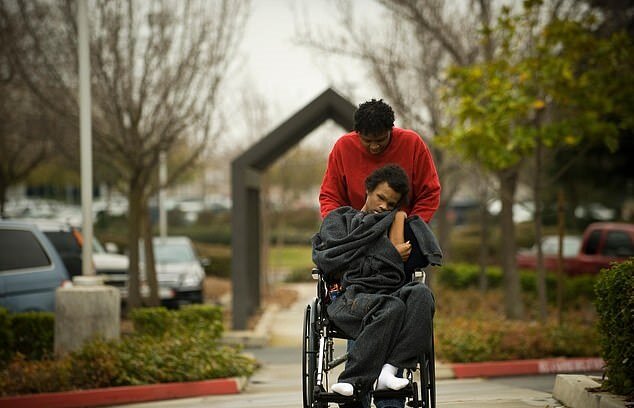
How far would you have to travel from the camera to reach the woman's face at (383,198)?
573 cm

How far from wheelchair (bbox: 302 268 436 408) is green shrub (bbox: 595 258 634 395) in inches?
64.1

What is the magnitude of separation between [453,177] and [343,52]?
37.9 feet

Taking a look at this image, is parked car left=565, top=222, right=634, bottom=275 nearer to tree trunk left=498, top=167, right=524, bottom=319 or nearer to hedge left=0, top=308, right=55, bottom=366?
tree trunk left=498, top=167, right=524, bottom=319

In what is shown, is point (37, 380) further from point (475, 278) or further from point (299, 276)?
point (299, 276)

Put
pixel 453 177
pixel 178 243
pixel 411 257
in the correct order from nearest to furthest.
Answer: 1. pixel 411 257
2. pixel 178 243
3. pixel 453 177

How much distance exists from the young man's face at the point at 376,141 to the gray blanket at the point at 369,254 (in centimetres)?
47

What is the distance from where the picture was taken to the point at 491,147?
13781 mm

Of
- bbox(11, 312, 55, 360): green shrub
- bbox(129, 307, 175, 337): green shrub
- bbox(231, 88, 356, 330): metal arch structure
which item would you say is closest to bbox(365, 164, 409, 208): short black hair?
bbox(11, 312, 55, 360): green shrub

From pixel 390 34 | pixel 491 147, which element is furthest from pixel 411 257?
pixel 390 34

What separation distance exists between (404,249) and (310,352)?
0.81 metres

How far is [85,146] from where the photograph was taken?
1162cm

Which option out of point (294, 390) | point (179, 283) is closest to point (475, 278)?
point (179, 283)

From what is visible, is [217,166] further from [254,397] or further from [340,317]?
[340,317]

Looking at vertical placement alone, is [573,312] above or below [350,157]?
below
